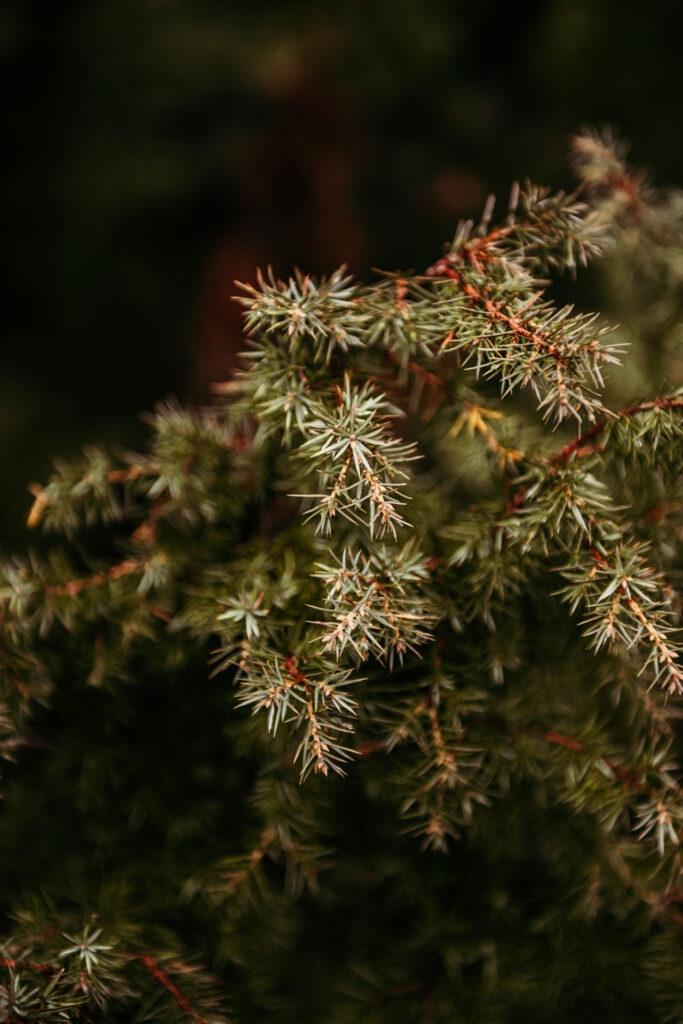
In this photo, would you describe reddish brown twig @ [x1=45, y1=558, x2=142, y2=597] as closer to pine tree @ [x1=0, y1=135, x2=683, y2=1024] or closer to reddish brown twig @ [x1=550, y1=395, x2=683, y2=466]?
pine tree @ [x1=0, y1=135, x2=683, y2=1024]

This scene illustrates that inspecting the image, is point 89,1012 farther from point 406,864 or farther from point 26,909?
point 406,864

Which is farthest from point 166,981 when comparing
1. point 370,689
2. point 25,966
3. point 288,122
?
point 288,122

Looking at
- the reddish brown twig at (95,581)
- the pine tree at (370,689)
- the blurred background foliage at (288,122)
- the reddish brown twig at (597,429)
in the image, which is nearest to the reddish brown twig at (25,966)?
the pine tree at (370,689)

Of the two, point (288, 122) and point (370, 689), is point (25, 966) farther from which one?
point (288, 122)

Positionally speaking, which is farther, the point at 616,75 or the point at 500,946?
the point at 616,75

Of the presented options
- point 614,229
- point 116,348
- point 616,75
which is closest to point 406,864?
point 614,229

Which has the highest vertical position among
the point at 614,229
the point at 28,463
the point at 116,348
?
the point at 614,229
